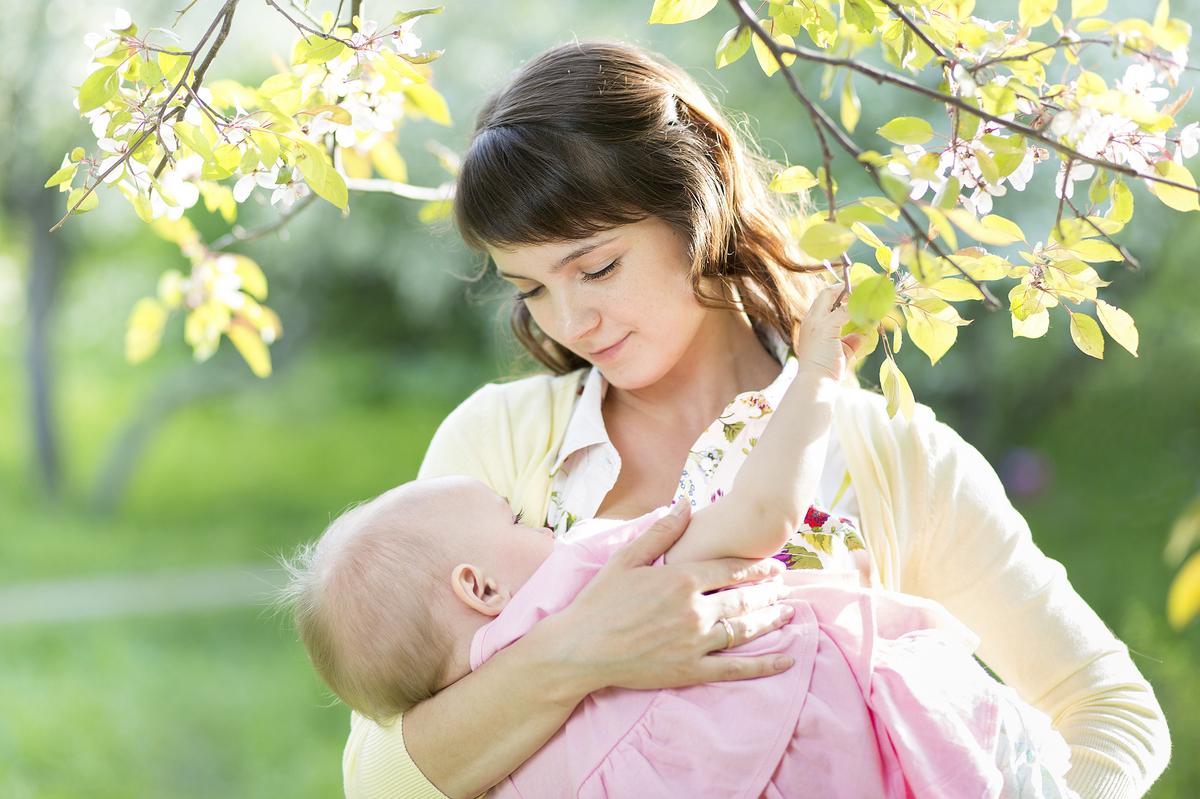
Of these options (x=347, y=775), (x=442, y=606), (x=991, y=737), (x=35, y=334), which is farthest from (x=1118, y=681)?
(x=35, y=334)

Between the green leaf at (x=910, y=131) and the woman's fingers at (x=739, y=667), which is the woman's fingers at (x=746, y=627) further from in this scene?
the green leaf at (x=910, y=131)

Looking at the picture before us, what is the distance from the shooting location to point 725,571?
4.00ft

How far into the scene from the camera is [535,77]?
154 cm

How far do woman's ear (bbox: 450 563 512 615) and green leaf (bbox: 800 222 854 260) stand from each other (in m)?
0.62

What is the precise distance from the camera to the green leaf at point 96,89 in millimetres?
1015

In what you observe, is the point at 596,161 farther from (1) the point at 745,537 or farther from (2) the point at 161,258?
(2) the point at 161,258

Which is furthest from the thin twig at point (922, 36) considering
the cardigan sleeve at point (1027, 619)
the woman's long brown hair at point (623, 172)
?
the cardigan sleeve at point (1027, 619)

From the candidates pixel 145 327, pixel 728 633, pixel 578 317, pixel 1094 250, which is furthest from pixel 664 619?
pixel 145 327

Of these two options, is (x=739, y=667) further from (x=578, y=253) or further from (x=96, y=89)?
(x=96, y=89)

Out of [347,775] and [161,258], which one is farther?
[161,258]

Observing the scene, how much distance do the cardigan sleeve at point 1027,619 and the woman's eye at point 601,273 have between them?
43 cm

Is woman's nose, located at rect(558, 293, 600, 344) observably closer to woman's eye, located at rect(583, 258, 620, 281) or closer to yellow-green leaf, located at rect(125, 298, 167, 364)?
woman's eye, located at rect(583, 258, 620, 281)

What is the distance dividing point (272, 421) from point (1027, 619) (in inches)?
185

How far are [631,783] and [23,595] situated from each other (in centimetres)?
481
